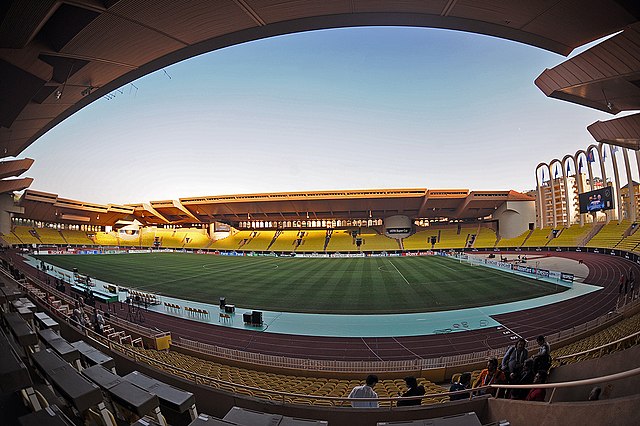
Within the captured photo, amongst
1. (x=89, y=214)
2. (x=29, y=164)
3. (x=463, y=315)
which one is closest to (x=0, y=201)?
(x=89, y=214)

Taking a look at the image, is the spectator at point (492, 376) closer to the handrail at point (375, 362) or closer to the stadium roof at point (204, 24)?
the handrail at point (375, 362)

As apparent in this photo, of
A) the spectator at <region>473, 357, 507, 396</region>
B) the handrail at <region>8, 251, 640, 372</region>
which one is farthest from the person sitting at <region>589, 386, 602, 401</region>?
the handrail at <region>8, 251, 640, 372</region>

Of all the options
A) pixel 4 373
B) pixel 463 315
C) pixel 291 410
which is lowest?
pixel 463 315

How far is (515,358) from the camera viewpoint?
5.36 metres

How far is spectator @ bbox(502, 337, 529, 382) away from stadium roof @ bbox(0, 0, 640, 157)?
6523 millimetres

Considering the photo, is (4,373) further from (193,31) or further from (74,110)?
(74,110)

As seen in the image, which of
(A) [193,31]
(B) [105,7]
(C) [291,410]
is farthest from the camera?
(A) [193,31]

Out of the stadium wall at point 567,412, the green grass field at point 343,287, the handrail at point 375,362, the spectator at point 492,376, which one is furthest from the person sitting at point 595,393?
the green grass field at point 343,287

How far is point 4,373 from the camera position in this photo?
2.33m

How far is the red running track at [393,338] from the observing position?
11.5 meters

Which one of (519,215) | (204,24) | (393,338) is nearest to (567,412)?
(204,24)

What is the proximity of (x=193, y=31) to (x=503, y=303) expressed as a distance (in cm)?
2079

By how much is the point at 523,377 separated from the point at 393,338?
8.62 metres

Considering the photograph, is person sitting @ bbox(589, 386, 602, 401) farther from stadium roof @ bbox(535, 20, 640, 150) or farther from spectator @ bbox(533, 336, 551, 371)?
stadium roof @ bbox(535, 20, 640, 150)
